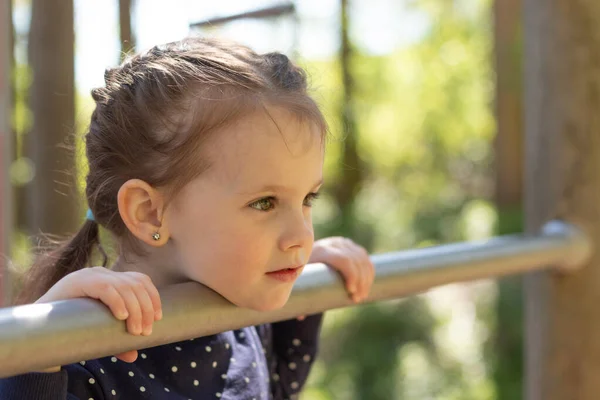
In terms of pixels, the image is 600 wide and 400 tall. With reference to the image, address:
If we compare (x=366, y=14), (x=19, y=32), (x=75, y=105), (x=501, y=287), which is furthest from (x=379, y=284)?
(x=366, y=14)

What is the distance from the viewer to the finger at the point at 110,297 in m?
0.66

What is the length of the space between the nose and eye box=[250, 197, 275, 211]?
0.02 m

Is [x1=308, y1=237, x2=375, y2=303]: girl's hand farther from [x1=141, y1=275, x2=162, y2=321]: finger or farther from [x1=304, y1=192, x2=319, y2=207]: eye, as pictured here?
[x1=141, y1=275, x2=162, y2=321]: finger

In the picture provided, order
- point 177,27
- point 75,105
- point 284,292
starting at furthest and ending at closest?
point 75,105, point 177,27, point 284,292

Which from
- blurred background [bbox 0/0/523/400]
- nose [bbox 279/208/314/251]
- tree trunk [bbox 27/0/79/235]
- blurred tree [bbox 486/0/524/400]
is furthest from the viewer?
blurred tree [bbox 486/0/524/400]

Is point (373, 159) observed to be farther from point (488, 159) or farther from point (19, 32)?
point (19, 32)

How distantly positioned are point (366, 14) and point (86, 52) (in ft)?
21.7

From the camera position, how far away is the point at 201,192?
0.84 meters

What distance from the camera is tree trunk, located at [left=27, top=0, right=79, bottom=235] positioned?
1.55 meters

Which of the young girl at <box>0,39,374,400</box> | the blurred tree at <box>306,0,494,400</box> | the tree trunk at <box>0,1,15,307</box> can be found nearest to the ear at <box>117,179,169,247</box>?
the young girl at <box>0,39,374,400</box>

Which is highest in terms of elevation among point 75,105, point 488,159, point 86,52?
point 86,52

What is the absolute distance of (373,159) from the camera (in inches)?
343

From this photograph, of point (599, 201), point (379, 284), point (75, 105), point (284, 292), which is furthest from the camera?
point (75, 105)

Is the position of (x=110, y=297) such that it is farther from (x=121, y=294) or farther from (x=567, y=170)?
(x=567, y=170)
